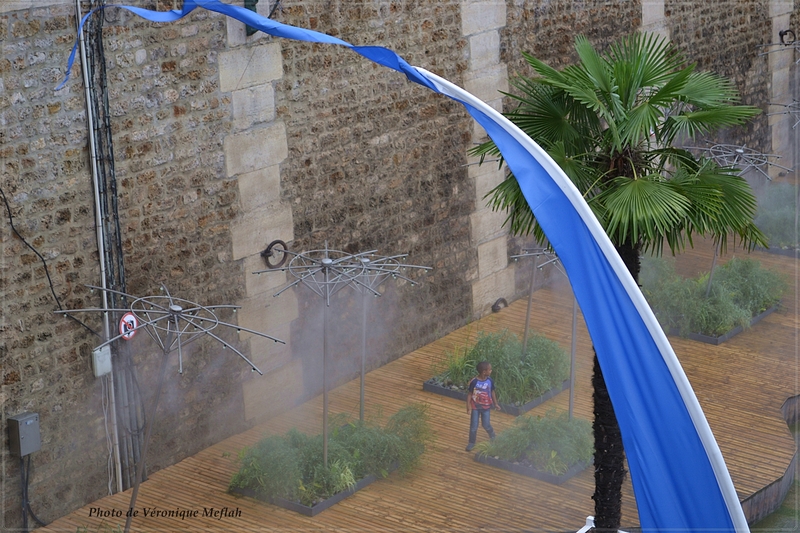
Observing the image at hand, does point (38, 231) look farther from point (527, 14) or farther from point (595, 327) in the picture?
point (527, 14)

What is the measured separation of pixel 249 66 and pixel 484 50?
3.08m

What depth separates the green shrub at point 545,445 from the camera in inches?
321

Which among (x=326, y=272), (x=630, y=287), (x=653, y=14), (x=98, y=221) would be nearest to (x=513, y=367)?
(x=326, y=272)

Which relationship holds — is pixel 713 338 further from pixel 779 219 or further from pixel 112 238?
pixel 112 238

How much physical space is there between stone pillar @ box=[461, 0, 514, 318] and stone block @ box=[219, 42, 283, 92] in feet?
8.08

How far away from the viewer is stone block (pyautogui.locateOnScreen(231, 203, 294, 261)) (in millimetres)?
8656

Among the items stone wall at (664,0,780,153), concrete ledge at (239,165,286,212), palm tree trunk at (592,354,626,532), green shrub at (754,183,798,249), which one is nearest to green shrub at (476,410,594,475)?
palm tree trunk at (592,354,626,532)

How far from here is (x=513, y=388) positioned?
9.38 m

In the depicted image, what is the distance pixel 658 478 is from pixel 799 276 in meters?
8.99

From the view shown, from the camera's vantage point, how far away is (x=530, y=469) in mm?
8117

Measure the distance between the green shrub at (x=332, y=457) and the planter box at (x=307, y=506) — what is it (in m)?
0.03

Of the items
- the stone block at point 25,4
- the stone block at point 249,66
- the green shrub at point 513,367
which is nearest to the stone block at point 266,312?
the green shrub at point 513,367

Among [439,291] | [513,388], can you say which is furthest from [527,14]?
[513,388]

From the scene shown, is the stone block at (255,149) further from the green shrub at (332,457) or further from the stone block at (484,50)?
the stone block at (484,50)
